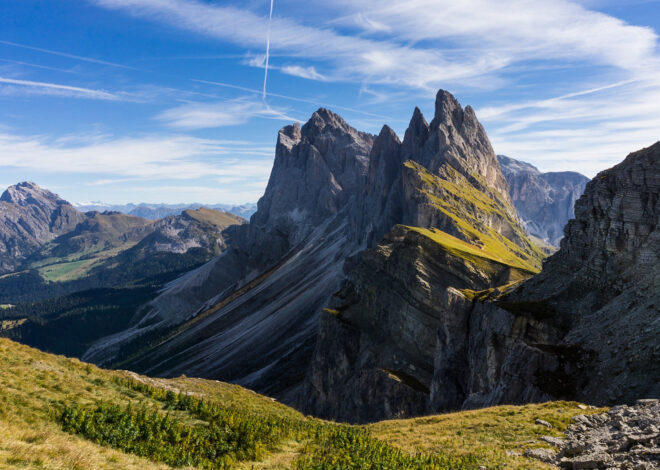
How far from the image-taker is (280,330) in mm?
138750

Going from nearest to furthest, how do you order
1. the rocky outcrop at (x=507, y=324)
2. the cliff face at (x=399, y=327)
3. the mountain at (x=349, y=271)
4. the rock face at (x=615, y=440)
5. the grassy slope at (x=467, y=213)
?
the rock face at (x=615, y=440) → the rocky outcrop at (x=507, y=324) → the cliff face at (x=399, y=327) → the mountain at (x=349, y=271) → the grassy slope at (x=467, y=213)

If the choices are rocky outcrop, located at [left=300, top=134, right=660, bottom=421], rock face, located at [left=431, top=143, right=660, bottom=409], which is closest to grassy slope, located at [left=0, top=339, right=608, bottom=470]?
rock face, located at [left=431, top=143, right=660, bottom=409]

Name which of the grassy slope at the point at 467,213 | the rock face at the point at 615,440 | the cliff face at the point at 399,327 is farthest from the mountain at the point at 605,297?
the grassy slope at the point at 467,213

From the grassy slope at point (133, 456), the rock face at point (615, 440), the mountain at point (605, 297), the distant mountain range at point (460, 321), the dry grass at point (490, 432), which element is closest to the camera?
the grassy slope at point (133, 456)

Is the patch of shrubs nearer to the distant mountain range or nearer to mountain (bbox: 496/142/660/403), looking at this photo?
mountain (bbox: 496/142/660/403)

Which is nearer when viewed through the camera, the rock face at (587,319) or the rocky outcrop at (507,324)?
the rock face at (587,319)

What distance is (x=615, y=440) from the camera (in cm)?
1955

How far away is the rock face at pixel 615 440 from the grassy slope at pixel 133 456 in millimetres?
1505

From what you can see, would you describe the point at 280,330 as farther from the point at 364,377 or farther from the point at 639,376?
the point at 639,376

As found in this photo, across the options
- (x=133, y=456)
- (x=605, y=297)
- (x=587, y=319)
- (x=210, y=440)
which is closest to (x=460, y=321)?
(x=605, y=297)

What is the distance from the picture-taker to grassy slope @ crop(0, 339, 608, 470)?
1574 cm

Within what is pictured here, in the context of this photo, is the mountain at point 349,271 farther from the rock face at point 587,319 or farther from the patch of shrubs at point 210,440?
the patch of shrubs at point 210,440

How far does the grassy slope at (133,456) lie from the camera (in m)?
15.7

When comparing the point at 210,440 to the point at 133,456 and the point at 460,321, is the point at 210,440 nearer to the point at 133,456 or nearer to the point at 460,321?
the point at 133,456
